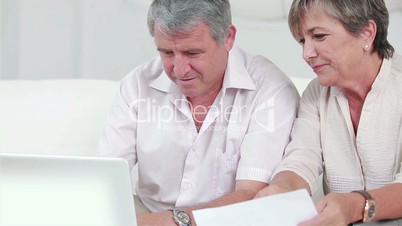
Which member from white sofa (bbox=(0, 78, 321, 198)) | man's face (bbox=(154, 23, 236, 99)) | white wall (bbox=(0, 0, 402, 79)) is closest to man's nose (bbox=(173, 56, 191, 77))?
man's face (bbox=(154, 23, 236, 99))

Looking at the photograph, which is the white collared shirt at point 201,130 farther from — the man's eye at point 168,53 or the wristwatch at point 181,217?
the wristwatch at point 181,217

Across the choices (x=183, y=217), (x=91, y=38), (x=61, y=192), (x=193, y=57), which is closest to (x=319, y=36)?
(x=193, y=57)

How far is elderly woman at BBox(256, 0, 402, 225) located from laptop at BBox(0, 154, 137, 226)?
0.66 m

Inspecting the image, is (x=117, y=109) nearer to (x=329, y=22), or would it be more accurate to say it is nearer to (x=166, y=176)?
(x=166, y=176)

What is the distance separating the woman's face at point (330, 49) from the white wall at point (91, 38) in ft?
3.33

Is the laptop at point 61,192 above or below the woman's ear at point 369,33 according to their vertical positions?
below

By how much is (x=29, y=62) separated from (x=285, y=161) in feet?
5.26

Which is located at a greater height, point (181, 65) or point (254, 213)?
point (181, 65)

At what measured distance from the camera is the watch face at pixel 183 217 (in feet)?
4.28

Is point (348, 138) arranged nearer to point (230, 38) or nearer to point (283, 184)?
point (283, 184)

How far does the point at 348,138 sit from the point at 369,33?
9.4 inches

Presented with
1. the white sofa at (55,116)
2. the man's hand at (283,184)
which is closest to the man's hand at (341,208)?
the man's hand at (283,184)

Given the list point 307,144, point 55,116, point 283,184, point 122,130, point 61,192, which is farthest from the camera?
point 55,116

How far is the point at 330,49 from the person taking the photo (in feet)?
4.81
